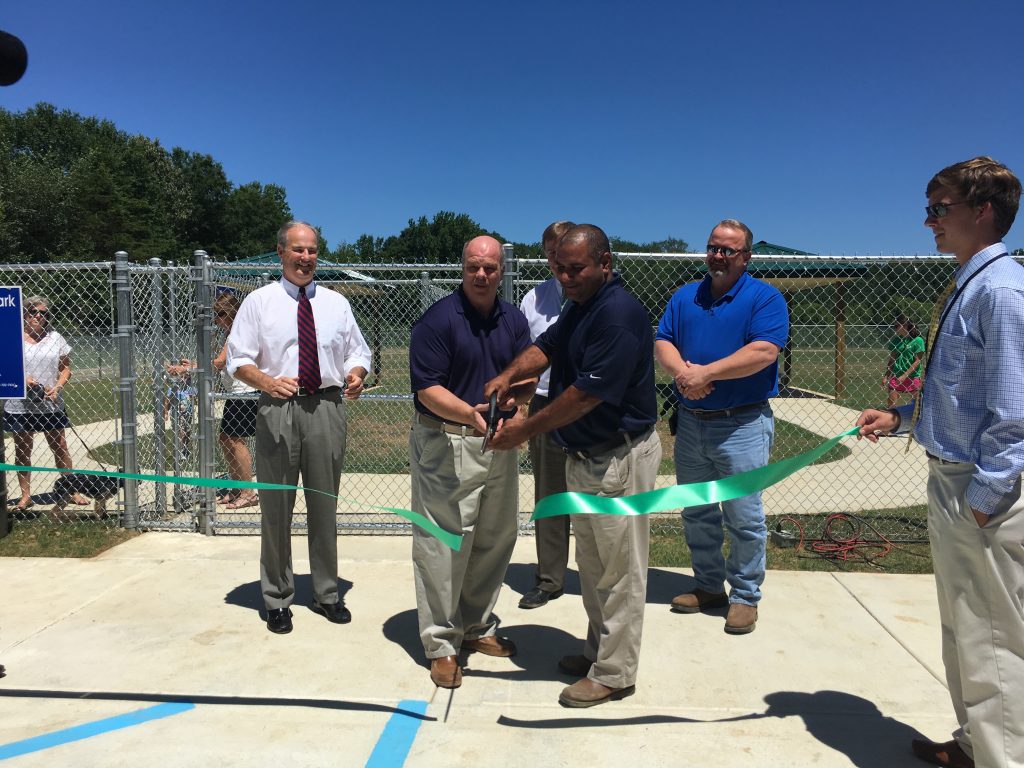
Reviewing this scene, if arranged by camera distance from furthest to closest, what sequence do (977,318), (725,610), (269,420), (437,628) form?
(725,610) < (269,420) < (437,628) < (977,318)

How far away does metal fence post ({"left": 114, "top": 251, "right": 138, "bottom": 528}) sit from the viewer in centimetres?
592

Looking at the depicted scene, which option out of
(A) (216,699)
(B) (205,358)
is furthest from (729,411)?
(B) (205,358)

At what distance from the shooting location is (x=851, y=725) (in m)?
3.27

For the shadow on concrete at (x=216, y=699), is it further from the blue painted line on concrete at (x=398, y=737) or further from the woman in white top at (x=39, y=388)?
the woman in white top at (x=39, y=388)

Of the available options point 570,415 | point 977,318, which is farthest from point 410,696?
point 977,318

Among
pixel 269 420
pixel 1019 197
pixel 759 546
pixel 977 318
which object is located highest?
pixel 1019 197

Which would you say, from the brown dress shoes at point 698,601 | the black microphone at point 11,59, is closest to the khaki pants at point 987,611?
the brown dress shoes at point 698,601

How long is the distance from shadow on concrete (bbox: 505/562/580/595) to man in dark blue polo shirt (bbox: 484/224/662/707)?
58.1 inches

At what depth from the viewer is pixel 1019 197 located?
2.60 meters

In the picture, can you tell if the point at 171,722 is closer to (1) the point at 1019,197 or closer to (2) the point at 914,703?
(2) the point at 914,703

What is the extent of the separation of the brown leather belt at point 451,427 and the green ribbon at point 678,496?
1.63 ft

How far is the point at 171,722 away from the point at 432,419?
1.76 m

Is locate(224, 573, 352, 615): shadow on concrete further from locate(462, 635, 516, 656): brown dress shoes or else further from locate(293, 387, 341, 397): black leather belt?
locate(293, 387, 341, 397): black leather belt

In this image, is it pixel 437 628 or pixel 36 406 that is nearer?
pixel 437 628
